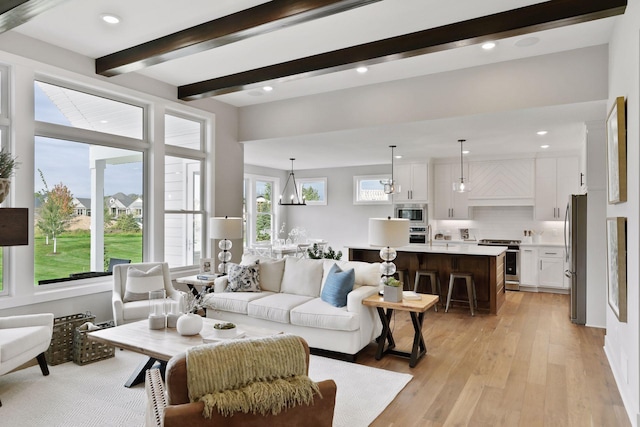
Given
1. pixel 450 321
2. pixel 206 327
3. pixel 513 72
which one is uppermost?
pixel 513 72

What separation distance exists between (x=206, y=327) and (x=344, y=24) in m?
2.86

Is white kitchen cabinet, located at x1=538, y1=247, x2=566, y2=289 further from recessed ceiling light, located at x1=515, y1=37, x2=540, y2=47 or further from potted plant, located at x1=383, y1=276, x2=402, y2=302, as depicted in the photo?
potted plant, located at x1=383, y1=276, x2=402, y2=302

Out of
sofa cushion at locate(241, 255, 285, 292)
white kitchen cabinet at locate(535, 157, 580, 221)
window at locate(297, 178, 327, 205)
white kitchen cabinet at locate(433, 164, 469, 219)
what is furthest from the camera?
window at locate(297, 178, 327, 205)

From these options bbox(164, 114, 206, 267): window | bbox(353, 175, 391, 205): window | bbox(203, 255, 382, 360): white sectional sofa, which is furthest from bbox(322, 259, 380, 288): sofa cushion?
bbox(353, 175, 391, 205): window

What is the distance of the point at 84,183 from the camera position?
182 inches

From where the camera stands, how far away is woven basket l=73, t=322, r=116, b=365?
3717 millimetres

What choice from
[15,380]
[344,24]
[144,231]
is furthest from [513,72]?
[15,380]

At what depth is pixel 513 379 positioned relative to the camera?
3.45 metres

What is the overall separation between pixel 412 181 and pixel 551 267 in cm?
299

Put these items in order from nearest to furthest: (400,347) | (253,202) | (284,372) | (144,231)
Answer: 1. (284,372)
2. (400,347)
3. (144,231)
4. (253,202)

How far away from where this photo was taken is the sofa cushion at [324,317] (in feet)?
12.5

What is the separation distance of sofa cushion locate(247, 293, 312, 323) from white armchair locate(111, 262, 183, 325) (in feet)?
2.53

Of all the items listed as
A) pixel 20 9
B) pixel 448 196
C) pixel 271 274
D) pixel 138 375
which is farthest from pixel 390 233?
pixel 448 196

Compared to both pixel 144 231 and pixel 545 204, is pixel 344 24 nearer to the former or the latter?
pixel 144 231
